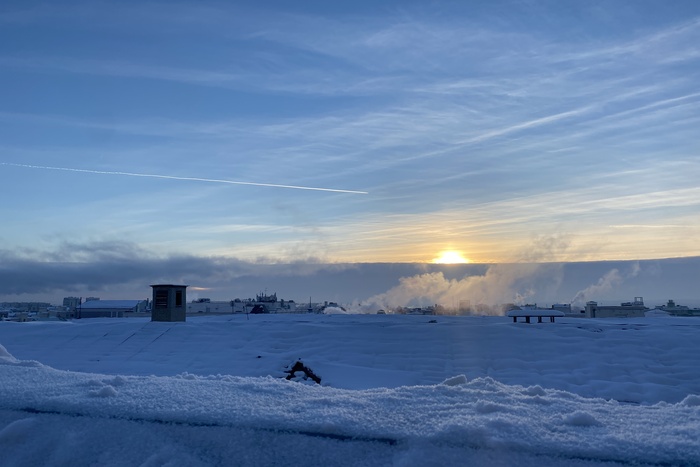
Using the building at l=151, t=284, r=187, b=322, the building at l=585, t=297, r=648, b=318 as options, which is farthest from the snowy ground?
the building at l=585, t=297, r=648, b=318

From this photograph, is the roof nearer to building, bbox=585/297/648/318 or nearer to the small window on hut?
the small window on hut

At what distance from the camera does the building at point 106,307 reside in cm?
6350

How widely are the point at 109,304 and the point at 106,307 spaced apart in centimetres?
134

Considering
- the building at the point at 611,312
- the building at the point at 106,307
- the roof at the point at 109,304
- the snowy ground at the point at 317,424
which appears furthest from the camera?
the roof at the point at 109,304

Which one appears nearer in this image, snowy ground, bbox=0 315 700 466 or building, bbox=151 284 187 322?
snowy ground, bbox=0 315 700 466

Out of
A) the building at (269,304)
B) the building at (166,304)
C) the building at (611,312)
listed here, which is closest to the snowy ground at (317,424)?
the building at (166,304)

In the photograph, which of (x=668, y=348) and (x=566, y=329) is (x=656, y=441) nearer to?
(x=668, y=348)

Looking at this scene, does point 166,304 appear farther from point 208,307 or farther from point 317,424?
point 208,307

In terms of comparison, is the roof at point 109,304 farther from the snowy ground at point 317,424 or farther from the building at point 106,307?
the snowy ground at point 317,424

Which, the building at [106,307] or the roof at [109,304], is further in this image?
the roof at [109,304]

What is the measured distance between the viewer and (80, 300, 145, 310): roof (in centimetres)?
6769

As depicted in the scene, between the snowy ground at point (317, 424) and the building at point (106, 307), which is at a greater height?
the snowy ground at point (317, 424)

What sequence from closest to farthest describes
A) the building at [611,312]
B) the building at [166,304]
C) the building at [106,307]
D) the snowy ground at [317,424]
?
the snowy ground at [317,424] < the building at [166,304] < the building at [611,312] < the building at [106,307]

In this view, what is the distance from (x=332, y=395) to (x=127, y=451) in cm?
155
